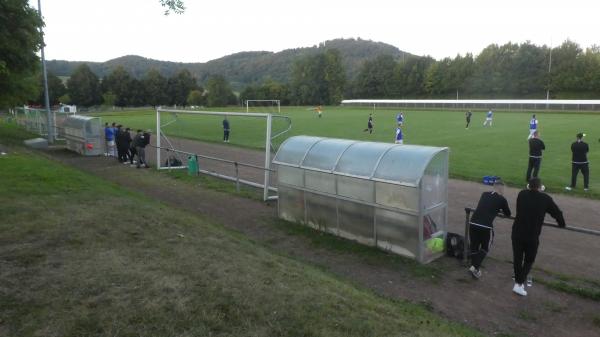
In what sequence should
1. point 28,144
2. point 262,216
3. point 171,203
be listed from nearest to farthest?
point 262,216, point 171,203, point 28,144

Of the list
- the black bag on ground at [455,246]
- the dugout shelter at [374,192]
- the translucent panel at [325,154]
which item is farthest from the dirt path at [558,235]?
the translucent panel at [325,154]

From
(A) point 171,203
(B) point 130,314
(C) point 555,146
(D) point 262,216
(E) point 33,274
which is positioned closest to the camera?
(B) point 130,314

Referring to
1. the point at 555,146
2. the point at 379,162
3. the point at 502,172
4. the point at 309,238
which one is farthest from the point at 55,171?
the point at 555,146

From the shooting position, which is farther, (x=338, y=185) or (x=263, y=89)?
(x=263, y=89)

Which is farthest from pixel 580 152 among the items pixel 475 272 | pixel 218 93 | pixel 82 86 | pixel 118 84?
pixel 82 86

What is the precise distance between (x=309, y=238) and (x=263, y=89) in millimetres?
101370

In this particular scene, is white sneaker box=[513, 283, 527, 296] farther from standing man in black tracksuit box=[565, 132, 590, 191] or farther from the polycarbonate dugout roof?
standing man in black tracksuit box=[565, 132, 590, 191]

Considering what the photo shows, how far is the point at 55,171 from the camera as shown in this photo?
14289 mm

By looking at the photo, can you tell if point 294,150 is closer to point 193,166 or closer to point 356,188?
point 356,188

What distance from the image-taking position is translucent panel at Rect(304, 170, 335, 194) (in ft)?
32.9

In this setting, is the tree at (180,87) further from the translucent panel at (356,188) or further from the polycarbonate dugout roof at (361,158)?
the translucent panel at (356,188)

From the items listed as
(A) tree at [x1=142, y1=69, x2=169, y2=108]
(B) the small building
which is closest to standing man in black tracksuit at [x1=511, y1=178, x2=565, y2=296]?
(B) the small building

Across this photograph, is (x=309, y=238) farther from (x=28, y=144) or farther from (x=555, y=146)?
(x=28, y=144)

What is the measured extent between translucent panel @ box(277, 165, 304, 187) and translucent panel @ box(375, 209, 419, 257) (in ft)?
8.18
